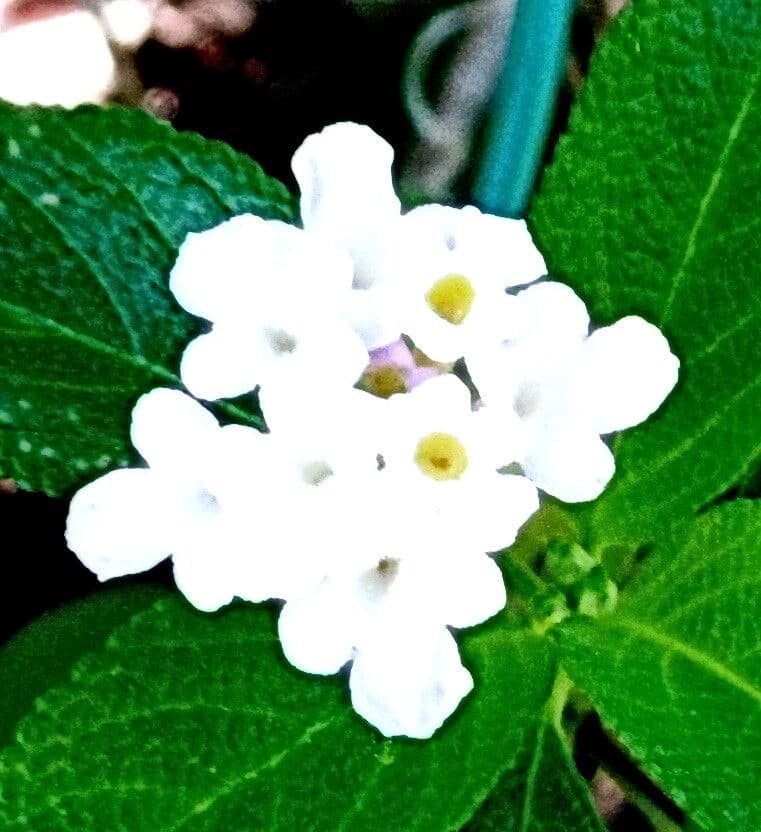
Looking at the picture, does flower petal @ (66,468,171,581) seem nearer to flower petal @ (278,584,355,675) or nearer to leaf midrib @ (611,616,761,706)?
flower petal @ (278,584,355,675)

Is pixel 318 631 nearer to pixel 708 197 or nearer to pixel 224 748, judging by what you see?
pixel 224 748

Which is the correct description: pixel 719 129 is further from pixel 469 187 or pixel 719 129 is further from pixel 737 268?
pixel 469 187

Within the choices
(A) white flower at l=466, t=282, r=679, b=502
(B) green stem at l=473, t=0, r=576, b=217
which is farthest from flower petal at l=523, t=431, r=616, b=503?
(B) green stem at l=473, t=0, r=576, b=217

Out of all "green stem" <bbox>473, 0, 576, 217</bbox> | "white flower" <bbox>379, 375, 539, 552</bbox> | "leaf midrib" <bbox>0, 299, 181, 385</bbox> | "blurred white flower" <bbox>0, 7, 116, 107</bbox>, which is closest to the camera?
"white flower" <bbox>379, 375, 539, 552</bbox>

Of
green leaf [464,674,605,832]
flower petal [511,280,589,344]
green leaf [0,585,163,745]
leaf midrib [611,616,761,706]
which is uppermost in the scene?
flower petal [511,280,589,344]

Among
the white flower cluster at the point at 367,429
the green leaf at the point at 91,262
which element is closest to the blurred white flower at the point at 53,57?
the green leaf at the point at 91,262

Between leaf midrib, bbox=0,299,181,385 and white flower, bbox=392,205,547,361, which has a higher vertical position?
white flower, bbox=392,205,547,361
